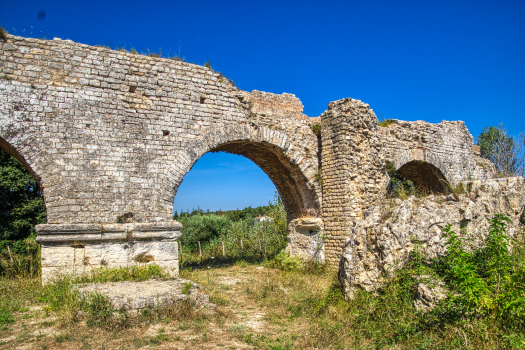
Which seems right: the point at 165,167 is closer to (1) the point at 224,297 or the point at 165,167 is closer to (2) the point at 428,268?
(1) the point at 224,297

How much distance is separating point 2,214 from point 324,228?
1228cm

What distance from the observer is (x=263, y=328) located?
5.12 meters

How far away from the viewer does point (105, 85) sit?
722 cm

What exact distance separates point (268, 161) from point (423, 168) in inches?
227

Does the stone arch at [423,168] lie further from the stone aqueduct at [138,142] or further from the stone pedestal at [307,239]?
the stone pedestal at [307,239]

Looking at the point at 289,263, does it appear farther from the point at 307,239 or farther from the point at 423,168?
the point at 423,168

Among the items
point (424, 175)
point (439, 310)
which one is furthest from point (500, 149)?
point (439, 310)

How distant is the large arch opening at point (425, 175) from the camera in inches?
472

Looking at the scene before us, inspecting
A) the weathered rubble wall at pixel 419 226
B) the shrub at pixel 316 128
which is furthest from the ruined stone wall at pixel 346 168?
the weathered rubble wall at pixel 419 226

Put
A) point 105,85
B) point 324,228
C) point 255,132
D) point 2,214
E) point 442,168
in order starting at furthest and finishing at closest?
point 2,214
point 442,168
point 324,228
point 255,132
point 105,85

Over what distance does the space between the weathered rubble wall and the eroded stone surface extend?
2.37 metres

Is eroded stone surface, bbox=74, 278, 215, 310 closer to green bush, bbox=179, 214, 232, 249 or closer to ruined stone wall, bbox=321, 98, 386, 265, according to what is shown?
ruined stone wall, bbox=321, 98, 386, 265

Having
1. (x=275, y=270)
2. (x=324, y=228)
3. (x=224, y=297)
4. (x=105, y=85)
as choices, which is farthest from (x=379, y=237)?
(x=105, y=85)

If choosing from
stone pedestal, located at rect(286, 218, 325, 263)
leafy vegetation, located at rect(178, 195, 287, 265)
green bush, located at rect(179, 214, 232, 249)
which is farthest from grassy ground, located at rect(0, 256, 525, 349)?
green bush, located at rect(179, 214, 232, 249)
